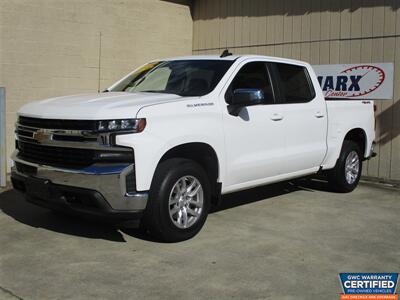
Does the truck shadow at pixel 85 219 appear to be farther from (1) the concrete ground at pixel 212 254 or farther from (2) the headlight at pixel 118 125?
(2) the headlight at pixel 118 125

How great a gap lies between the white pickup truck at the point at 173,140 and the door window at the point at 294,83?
2cm

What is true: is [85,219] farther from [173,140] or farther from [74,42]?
[74,42]

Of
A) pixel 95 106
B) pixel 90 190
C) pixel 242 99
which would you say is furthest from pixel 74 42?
pixel 90 190

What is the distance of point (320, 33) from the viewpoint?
10.2 m

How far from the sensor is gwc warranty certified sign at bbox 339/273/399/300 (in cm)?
432

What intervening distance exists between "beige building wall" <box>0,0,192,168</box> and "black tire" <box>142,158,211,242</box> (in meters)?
4.76

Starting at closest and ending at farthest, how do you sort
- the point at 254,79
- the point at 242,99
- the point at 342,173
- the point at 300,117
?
the point at 242,99 < the point at 254,79 < the point at 300,117 < the point at 342,173

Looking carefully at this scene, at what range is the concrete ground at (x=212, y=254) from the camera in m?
4.43

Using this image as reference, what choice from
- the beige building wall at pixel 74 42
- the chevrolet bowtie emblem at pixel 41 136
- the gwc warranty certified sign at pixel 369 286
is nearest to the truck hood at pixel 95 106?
the chevrolet bowtie emblem at pixel 41 136

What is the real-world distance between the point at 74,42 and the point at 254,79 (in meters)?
4.59

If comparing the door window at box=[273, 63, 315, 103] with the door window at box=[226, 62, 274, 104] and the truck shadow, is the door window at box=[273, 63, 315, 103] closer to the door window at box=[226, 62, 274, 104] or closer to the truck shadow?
the door window at box=[226, 62, 274, 104]

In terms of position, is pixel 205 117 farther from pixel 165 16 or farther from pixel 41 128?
pixel 165 16

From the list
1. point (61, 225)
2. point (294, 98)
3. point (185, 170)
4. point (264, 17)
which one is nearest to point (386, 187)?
point (294, 98)

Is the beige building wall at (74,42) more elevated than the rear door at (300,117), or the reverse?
the beige building wall at (74,42)
